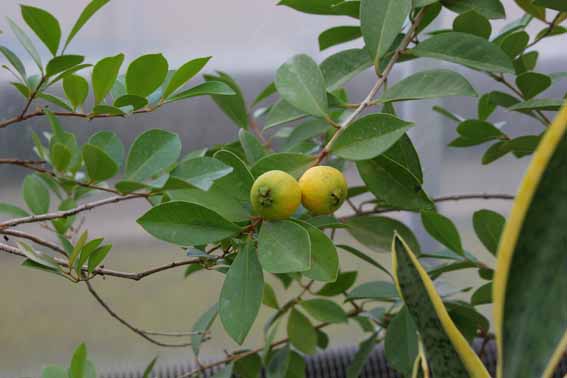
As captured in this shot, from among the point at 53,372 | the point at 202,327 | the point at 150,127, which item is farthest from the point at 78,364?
the point at 150,127

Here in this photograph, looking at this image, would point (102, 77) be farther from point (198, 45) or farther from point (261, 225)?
point (198, 45)

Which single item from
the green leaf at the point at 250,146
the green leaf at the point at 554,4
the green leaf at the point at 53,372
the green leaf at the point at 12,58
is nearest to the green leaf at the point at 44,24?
the green leaf at the point at 12,58

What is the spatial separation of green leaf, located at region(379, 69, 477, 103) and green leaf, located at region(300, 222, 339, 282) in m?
0.11

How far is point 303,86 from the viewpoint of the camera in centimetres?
44

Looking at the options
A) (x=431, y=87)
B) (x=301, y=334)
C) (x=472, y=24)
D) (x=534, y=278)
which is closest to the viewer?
(x=534, y=278)

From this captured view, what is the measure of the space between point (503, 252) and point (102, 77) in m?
0.31

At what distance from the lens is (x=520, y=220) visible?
26cm

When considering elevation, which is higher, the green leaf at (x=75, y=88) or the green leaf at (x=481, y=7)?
the green leaf at (x=481, y=7)

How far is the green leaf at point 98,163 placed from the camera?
43 centimetres

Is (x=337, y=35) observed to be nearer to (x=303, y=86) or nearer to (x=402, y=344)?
(x=303, y=86)

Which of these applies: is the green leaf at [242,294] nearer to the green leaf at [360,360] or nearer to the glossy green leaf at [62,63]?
the glossy green leaf at [62,63]

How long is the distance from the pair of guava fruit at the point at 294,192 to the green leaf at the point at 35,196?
0.38 metres

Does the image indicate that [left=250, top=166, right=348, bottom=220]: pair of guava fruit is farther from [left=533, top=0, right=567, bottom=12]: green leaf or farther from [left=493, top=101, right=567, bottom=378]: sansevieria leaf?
[left=533, top=0, right=567, bottom=12]: green leaf

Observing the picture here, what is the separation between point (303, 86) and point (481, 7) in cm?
16
